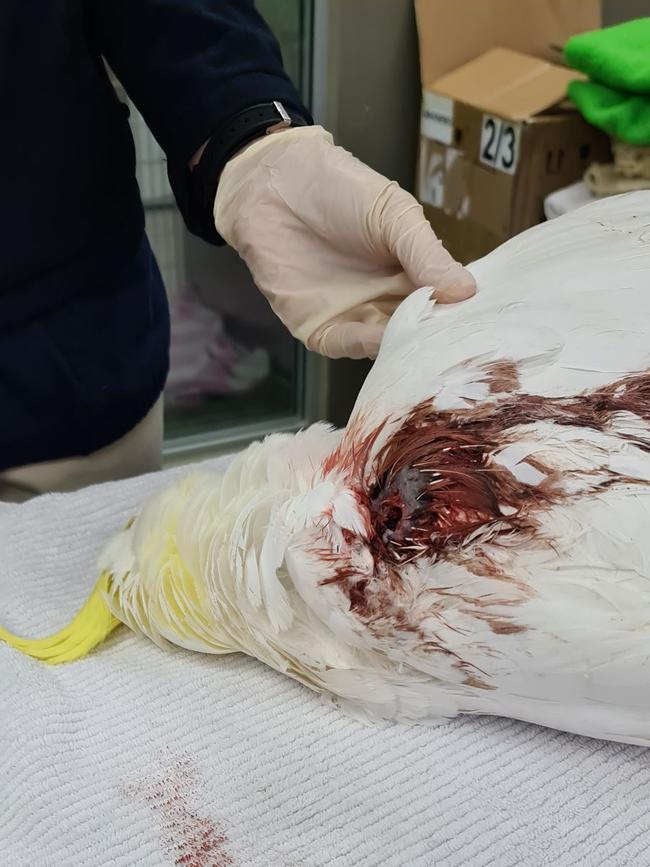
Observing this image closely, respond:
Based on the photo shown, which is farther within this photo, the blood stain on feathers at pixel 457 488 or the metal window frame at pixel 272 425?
the metal window frame at pixel 272 425

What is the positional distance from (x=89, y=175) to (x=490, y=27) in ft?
3.30

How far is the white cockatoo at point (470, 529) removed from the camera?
0.49m

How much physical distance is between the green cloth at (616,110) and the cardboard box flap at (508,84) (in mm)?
57

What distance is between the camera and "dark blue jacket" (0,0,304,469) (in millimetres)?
734

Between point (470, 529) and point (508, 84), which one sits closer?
point (470, 529)

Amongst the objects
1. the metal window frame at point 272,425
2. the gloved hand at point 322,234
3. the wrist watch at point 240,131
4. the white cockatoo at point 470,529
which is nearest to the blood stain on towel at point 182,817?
the white cockatoo at point 470,529

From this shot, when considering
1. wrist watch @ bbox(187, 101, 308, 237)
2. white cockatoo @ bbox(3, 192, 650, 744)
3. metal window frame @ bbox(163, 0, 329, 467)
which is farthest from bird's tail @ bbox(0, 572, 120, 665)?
metal window frame @ bbox(163, 0, 329, 467)

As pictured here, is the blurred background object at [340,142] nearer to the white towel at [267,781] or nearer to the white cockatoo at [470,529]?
the white cockatoo at [470,529]

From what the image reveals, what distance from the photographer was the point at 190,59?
2.40ft

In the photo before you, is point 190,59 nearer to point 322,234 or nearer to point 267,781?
point 322,234

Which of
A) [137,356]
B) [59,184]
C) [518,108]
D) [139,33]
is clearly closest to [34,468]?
[137,356]

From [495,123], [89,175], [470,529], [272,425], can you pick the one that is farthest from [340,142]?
[470,529]

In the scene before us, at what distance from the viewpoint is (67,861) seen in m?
0.48

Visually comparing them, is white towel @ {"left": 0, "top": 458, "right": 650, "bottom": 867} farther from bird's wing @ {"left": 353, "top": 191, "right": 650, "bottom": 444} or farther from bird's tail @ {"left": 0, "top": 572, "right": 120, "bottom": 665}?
bird's wing @ {"left": 353, "top": 191, "right": 650, "bottom": 444}
